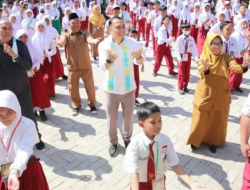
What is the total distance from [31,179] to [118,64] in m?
1.82

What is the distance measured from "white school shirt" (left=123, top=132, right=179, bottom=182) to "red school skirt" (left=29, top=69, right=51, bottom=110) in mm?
3075

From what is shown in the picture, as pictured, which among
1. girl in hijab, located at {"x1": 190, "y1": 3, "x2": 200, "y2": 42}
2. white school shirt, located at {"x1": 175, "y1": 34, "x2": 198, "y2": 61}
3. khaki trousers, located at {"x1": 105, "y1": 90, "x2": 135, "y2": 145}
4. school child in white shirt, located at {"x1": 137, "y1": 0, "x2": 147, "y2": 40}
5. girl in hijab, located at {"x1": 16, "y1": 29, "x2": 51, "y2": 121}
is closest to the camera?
khaki trousers, located at {"x1": 105, "y1": 90, "x2": 135, "y2": 145}

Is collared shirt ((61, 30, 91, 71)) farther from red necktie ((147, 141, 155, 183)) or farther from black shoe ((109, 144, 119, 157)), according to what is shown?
red necktie ((147, 141, 155, 183))

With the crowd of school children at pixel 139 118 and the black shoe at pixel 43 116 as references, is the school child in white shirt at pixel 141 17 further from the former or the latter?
the black shoe at pixel 43 116

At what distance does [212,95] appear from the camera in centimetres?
371

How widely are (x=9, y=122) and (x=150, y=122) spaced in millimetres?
1192

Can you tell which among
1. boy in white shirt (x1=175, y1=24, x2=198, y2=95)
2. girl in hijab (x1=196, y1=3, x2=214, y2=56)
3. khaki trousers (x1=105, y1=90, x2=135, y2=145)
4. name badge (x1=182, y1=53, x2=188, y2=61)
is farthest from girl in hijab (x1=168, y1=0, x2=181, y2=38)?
khaki trousers (x1=105, y1=90, x2=135, y2=145)

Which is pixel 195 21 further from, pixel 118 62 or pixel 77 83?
pixel 118 62

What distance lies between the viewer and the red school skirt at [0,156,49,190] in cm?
244

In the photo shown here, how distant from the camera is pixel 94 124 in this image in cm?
516

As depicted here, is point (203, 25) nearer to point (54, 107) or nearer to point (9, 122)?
point (54, 107)

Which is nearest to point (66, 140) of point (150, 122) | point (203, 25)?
point (150, 122)

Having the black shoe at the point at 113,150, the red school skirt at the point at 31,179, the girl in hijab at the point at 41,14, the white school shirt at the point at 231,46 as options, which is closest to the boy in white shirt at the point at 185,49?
the white school shirt at the point at 231,46

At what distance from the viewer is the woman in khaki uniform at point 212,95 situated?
3.51 meters
